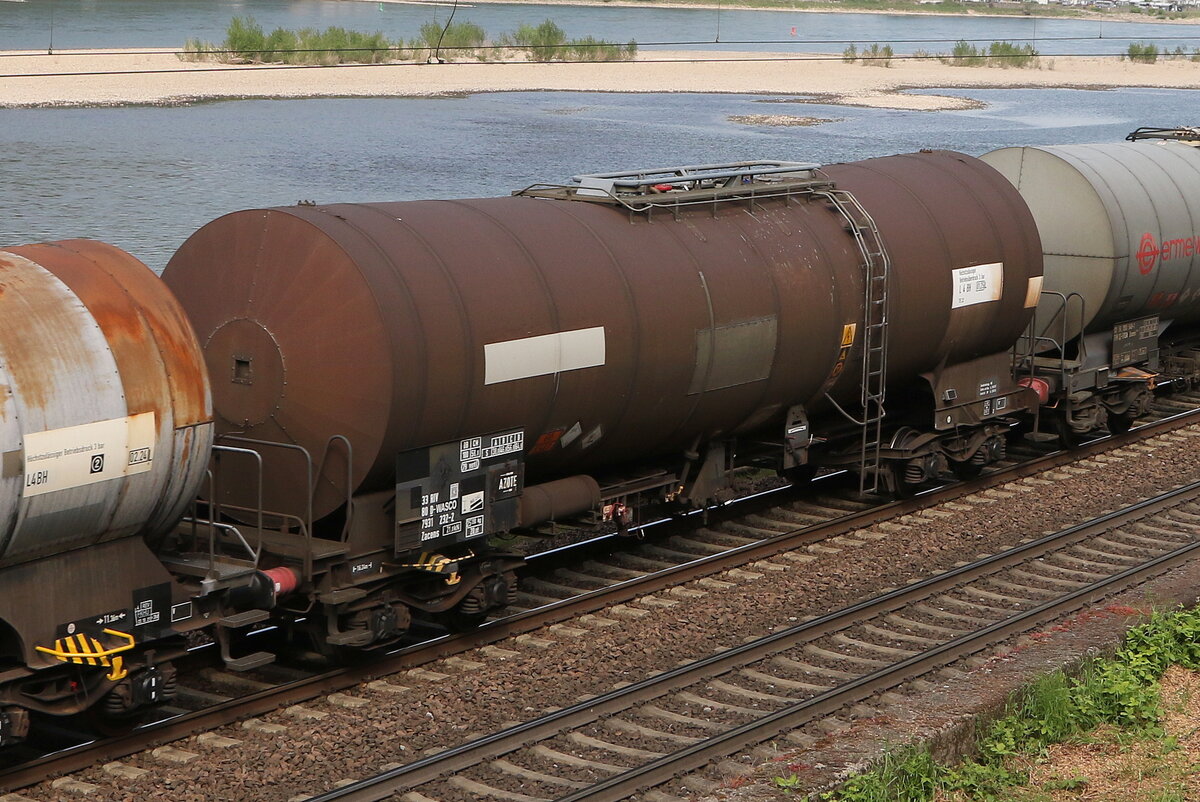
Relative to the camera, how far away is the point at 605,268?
13.5 m

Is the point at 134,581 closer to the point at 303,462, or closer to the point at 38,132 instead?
the point at 303,462

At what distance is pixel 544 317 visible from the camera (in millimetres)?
12719

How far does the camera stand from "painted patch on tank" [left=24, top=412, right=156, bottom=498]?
9477mm

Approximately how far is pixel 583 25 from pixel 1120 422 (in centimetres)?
8847

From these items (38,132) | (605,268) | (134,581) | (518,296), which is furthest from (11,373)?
(38,132)

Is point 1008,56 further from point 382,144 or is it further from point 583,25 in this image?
point 382,144

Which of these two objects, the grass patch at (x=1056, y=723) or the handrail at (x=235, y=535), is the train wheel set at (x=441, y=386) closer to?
the handrail at (x=235, y=535)

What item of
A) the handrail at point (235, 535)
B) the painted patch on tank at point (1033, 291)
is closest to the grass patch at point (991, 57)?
the painted patch on tank at point (1033, 291)

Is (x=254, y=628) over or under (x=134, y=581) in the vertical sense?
under

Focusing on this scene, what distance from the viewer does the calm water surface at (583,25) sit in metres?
76.9

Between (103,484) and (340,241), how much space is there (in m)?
2.82

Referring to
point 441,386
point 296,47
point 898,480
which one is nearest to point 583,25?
point 296,47

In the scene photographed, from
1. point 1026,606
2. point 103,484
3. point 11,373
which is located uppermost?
point 11,373

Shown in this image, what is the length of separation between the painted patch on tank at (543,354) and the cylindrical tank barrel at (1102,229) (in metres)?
8.91
